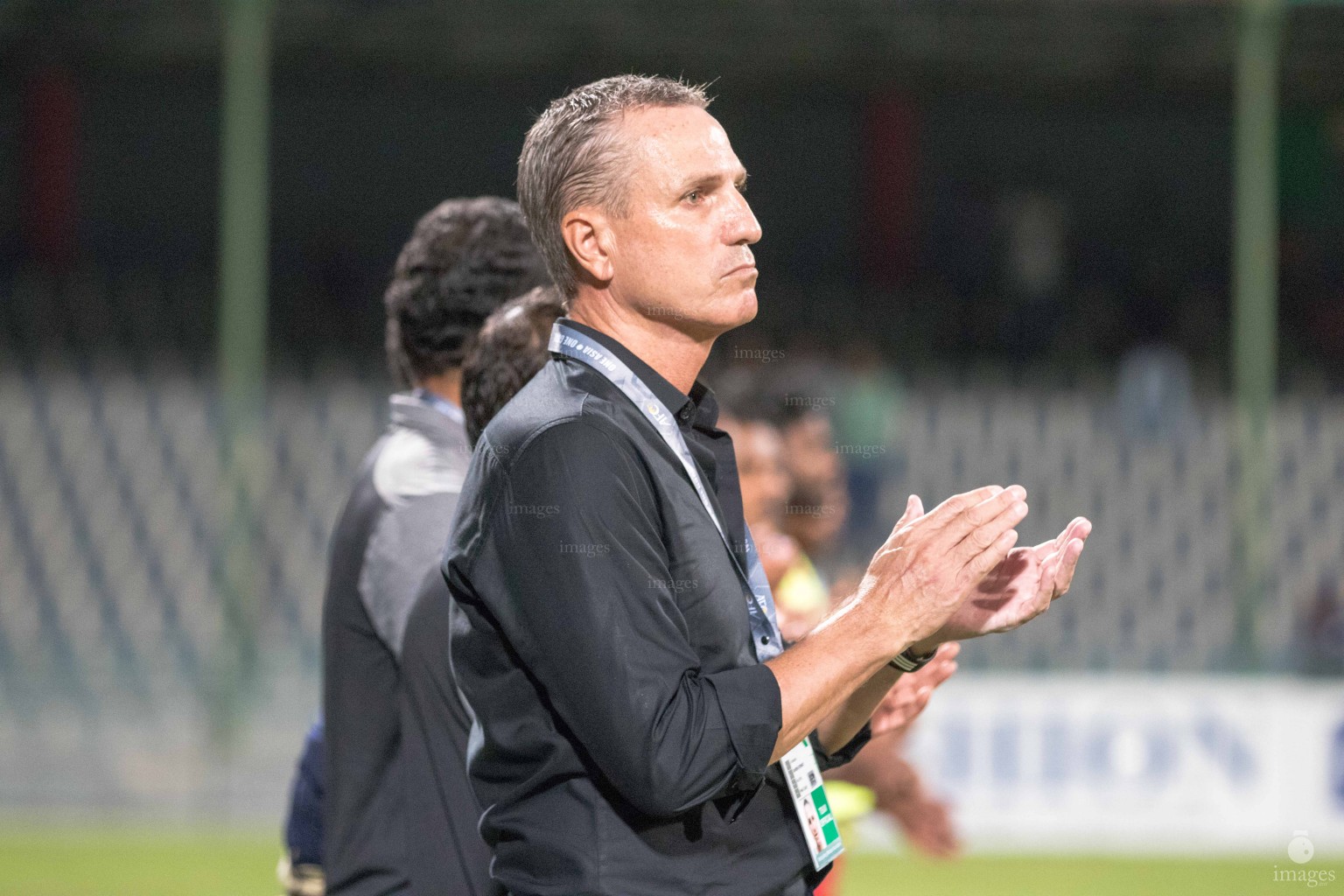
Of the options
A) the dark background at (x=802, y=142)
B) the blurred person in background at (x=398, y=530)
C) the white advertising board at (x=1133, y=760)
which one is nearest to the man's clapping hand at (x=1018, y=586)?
the blurred person in background at (x=398, y=530)

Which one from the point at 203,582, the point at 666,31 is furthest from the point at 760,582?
the point at 666,31

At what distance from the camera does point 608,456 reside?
1.67 m

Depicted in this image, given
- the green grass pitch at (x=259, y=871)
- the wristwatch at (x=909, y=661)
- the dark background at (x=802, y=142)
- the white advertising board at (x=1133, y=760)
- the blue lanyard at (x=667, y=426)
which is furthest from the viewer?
the dark background at (x=802, y=142)

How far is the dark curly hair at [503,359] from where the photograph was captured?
2.35 m

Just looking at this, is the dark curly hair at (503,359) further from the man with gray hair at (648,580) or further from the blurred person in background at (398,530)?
the man with gray hair at (648,580)

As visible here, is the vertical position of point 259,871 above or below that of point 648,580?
below

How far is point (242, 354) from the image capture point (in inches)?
331

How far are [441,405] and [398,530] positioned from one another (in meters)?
0.28

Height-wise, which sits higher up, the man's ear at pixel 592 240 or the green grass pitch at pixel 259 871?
the man's ear at pixel 592 240

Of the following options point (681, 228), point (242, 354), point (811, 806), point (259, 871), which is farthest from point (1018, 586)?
point (242, 354)

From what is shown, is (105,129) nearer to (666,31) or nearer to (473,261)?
(666,31)

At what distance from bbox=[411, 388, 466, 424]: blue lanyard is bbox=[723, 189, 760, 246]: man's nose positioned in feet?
2.97

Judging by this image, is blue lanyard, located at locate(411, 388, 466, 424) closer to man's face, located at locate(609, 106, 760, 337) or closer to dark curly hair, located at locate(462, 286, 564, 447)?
dark curly hair, located at locate(462, 286, 564, 447)

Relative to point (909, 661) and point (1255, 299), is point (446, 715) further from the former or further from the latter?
point (1255, 299)
